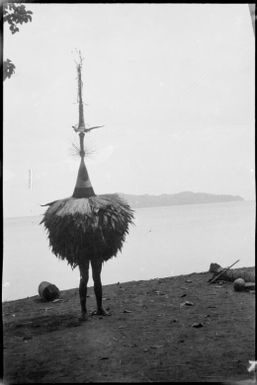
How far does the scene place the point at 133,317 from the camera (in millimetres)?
6629

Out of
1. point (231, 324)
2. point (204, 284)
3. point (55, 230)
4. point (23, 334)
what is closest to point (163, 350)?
point (231, 324)

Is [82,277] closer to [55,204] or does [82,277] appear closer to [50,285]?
[55,204]

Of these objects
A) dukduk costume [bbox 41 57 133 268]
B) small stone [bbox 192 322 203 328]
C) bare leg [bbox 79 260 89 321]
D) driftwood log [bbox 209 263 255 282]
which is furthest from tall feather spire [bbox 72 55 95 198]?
driftwood log [bbox 209 263 255 282]

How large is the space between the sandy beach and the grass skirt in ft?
3.71

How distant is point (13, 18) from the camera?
16.7 ft

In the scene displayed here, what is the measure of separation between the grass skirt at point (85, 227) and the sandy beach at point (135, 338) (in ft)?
3.71

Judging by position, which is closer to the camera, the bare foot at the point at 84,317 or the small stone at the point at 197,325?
the small stone at the point at 197,325

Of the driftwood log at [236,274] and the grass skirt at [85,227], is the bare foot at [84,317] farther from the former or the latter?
the driftwood log at [236,274]

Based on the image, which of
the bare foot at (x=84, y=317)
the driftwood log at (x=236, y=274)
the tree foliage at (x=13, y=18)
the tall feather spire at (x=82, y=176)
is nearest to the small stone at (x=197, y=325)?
the bare foot at (x=84, y=317)

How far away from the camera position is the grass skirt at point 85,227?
246 inches

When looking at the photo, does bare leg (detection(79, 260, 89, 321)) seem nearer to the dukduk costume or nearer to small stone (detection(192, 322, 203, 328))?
the dukduk costume

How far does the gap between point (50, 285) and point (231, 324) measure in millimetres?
3856

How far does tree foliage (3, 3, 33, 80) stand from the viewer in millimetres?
5030

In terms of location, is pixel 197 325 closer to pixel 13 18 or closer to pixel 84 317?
pixel 84 317
